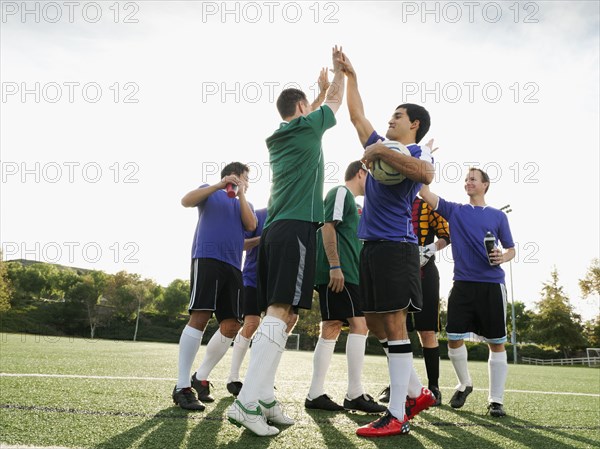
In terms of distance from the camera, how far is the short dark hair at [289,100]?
3.96 meters

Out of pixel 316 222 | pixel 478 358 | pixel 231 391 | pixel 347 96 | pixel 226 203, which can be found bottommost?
pixel 478 358

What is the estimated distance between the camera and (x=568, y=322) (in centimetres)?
5225

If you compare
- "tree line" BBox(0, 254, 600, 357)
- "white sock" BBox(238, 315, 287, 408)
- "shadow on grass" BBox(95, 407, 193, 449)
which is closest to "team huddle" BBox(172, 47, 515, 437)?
"white sock" BBox(238, 315, 287, 408)

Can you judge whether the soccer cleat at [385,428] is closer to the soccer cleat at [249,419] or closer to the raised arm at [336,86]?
the soccer cleat at [249,419]

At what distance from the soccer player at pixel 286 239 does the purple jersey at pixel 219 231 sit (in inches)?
46.7

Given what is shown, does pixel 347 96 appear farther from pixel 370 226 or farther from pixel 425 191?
pixel 425 191

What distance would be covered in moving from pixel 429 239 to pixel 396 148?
271 centimetres

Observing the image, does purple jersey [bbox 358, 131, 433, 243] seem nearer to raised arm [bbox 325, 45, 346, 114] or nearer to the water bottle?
raised arm [bbox 325, 45, 346, 114]

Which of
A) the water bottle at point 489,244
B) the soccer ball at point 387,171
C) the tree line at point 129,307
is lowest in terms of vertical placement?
the tree line at point 129,307

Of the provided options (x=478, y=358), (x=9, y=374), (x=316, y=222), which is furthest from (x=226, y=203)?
(x=478, y=358)

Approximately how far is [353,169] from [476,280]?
1.86m

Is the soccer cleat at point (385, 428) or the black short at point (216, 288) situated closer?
the soccer cleat at point (385, 428)

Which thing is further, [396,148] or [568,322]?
[568,322]

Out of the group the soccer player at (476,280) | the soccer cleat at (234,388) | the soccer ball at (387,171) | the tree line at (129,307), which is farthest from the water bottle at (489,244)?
the tree line at (129,307)
